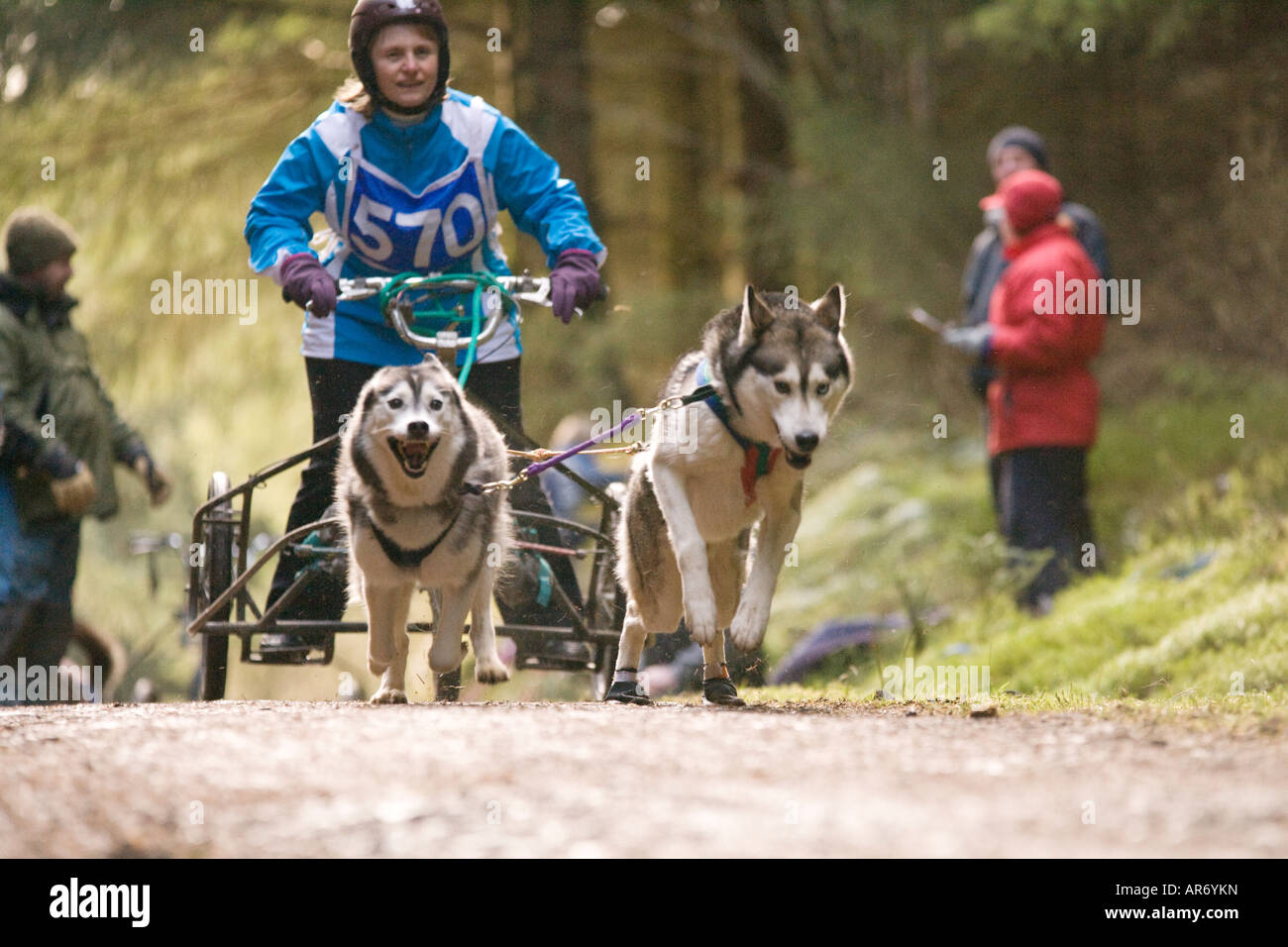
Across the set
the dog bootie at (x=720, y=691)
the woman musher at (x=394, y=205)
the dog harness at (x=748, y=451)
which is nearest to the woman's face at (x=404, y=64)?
the woman musher at (x=394, y=205)

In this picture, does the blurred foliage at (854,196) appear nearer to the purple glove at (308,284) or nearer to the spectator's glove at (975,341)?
the spectator's glove at (975,341)

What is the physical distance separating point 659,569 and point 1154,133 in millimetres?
8494

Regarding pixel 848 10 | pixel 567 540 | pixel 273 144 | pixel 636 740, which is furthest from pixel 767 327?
pixel 273 144

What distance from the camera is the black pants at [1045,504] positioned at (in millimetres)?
9227

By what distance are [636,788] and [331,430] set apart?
3.22 m

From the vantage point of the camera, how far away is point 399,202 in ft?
20.5

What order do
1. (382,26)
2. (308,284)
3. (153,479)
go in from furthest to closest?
(153,479) → (382,26) → (308,284)

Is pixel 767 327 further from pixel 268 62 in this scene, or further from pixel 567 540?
pixel 268 62

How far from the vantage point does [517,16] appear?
552 inches

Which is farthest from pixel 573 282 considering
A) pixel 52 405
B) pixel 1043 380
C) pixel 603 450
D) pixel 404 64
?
pixel 1043 380

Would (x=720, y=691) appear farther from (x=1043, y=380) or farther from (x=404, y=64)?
(x=1043, y=380)

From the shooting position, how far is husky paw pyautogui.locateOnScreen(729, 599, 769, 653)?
532 cm

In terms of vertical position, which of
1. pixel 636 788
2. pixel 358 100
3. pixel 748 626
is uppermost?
pixel 358 100

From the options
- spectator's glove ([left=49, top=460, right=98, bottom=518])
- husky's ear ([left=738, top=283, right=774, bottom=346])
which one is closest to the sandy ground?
husky's ear ([left=738, top=283, right=774, bottom=346])
